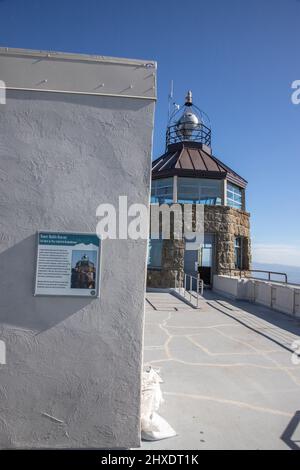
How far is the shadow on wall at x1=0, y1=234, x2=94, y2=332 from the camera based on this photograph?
316 cm

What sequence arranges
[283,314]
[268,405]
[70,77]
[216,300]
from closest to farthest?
1. [70,77]
2. [268,405]
3. [283,314]
4. [216,300]

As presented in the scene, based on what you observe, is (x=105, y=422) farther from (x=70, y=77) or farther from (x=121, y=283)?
(x=70, y=77)

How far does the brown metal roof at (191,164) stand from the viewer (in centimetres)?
1778

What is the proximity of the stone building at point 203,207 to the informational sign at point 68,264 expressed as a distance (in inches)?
553

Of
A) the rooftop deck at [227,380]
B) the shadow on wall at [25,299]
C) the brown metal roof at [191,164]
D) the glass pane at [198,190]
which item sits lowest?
the rooftop deck at [227,380]

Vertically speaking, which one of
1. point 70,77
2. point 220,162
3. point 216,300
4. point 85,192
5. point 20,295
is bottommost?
point 216,300

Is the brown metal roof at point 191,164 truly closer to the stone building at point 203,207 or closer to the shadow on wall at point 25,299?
the stone building at point 203,207

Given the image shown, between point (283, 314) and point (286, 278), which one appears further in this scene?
point (286, 278)

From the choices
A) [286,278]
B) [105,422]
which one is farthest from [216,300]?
[105,422]

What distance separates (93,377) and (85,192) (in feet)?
5.84

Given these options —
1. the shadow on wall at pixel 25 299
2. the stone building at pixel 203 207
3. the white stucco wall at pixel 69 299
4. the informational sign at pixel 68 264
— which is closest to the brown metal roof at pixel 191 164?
the stone building at pixel 203 207

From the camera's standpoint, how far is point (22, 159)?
3.25m

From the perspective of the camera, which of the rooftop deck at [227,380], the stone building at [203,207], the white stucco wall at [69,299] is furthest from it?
the stone building at [203,207]

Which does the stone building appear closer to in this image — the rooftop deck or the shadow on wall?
the rooftop deck
